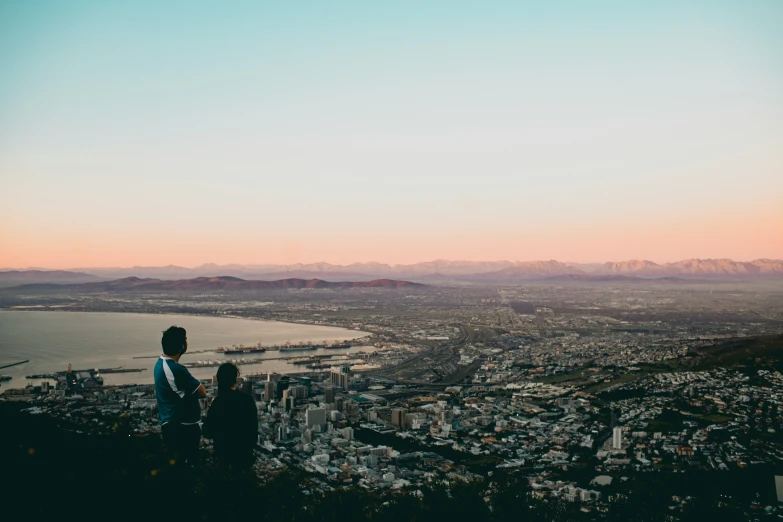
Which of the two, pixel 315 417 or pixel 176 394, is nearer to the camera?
pixel 176 394

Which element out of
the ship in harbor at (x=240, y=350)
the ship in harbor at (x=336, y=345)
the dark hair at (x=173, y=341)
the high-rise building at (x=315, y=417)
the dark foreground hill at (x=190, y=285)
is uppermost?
the dark hair at (x=173, y=341)

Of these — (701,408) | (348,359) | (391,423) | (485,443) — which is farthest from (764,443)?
(348,359)

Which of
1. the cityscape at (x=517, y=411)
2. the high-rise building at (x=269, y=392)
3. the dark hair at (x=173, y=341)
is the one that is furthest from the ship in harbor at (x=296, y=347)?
the dark hair at (x=173, y=341)

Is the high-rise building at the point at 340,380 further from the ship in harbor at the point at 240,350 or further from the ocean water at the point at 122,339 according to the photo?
the ship in harbor at the point at 240,350

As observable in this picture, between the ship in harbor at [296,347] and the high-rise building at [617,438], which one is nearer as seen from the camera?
the high-rise building at [617,438]

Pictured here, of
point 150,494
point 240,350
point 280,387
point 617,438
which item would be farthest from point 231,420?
point 240,350

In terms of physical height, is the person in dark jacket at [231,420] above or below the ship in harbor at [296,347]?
above

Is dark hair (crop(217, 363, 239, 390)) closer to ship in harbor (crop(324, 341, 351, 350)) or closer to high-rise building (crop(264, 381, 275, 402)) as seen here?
high-rise building (crop(264, 381, 275, 402))

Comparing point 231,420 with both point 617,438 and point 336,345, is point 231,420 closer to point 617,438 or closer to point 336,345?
point 617,438
